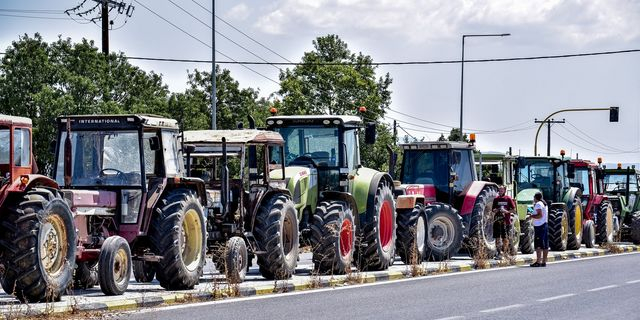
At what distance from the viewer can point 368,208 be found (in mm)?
25734

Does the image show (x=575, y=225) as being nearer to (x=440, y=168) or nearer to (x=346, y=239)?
(x=440, y=168)

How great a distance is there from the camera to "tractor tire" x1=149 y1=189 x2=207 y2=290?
1923cm

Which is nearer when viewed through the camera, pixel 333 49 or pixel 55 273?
pixel 55 273

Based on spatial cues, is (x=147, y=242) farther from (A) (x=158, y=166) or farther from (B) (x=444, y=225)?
(B) (x=444, y=225)

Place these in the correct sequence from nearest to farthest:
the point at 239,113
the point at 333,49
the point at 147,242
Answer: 1. the point at 147,242
2. the point at 239,113
3. the point at 333,49

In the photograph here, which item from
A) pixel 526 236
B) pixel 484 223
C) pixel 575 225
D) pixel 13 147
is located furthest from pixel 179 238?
pixel 575 225

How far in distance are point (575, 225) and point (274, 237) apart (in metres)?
18.3

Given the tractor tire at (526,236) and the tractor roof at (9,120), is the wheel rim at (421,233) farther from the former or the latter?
the tractor roof at (9,120)

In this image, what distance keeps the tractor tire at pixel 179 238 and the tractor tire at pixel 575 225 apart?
1982cm

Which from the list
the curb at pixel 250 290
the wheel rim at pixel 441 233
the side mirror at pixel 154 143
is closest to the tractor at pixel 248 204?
the curb at pixel 250 290

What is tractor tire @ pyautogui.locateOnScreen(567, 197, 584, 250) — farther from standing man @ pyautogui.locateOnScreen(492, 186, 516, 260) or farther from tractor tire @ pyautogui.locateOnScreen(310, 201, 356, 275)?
tractor tire @ pyautogui.locateOnScreen(310, 201, 356, 275)

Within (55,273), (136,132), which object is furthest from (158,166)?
(55,273)

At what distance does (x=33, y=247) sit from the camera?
1638cm

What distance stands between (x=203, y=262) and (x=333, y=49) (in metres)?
70.1
